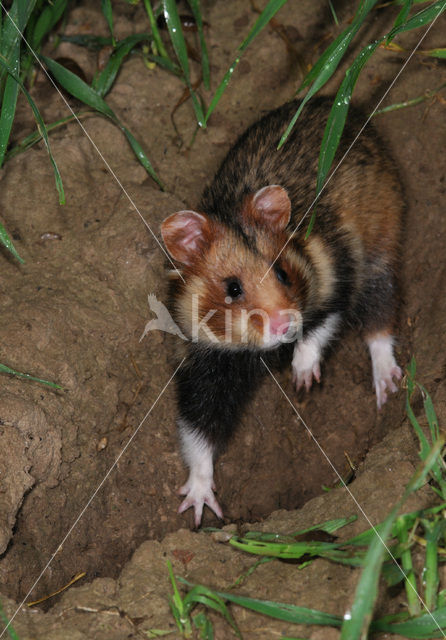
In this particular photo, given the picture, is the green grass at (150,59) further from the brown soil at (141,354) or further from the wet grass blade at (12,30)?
the brown soil at (141,354)

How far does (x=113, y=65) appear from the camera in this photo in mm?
4113

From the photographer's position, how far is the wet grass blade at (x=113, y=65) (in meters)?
4.11

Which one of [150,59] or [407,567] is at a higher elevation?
[150,59]

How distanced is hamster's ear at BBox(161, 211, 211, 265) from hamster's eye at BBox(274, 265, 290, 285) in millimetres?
326

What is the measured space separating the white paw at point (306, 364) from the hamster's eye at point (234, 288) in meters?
0.80

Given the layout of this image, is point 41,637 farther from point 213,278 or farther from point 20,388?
point 213,278

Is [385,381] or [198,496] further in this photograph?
[385,381]

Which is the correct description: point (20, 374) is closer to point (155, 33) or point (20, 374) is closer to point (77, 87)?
point (77, 87)

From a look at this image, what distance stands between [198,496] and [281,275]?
120 cm

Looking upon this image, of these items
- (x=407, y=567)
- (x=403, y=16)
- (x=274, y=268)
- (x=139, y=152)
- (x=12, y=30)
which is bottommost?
(x=407, y=567)

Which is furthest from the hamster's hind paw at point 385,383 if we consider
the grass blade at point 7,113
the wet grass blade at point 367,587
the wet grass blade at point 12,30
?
the wet grass blade at point 12,30

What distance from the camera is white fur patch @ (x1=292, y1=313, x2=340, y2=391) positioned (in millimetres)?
3764

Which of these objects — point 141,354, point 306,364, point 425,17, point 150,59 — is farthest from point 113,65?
point 306,364

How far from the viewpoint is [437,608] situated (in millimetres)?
2283
